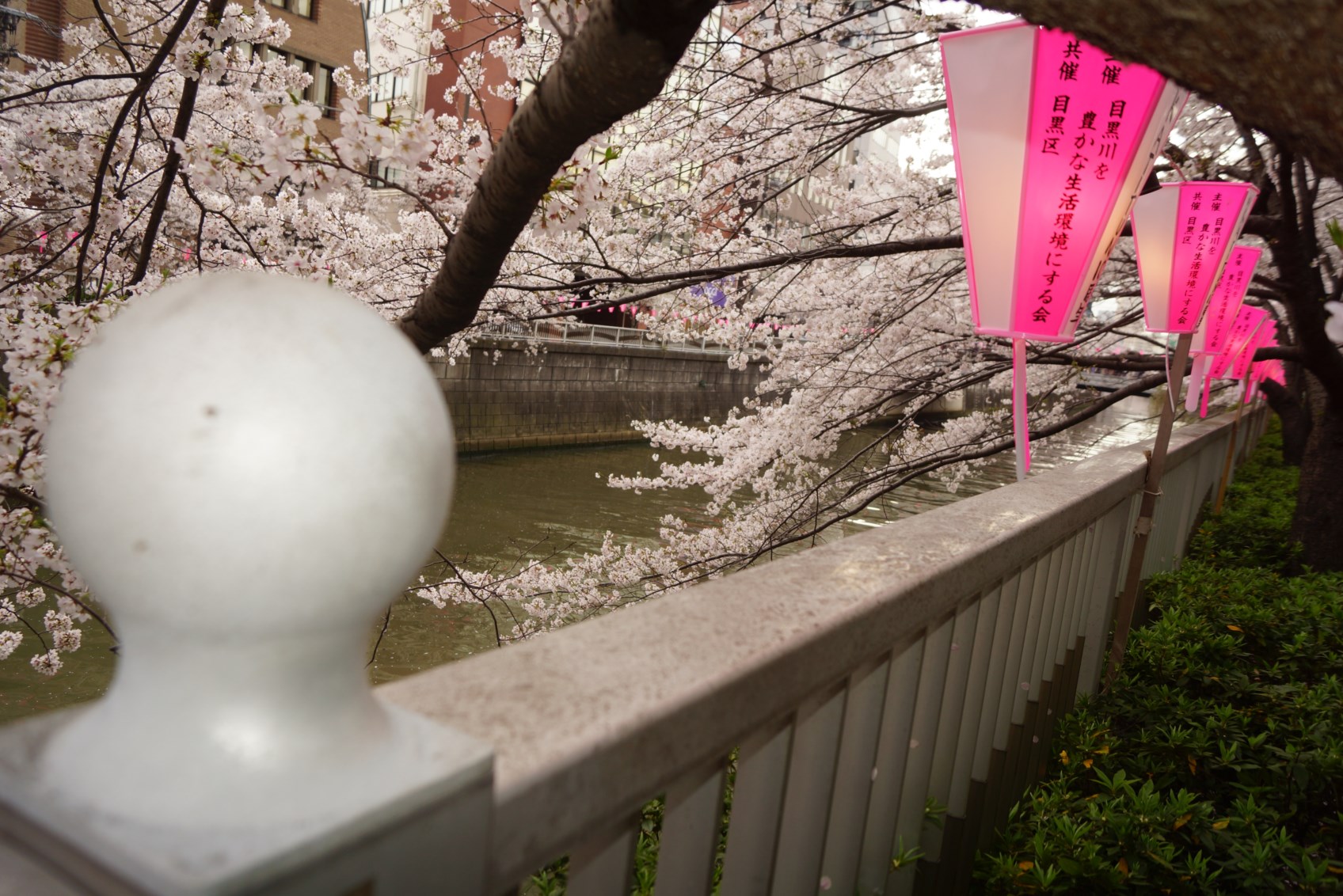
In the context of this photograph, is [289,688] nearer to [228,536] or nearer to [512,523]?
[228,536]

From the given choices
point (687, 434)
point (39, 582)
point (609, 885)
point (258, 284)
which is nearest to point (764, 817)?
point (609, 885)

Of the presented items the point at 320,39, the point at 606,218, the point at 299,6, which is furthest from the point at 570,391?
the point at 299,6

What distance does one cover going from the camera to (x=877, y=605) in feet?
4.70

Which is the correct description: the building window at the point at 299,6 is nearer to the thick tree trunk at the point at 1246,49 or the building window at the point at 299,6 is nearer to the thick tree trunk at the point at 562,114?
the thick tree trunk at the point at 562,114

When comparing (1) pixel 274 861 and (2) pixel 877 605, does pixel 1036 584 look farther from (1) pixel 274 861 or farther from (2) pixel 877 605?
(1) pixel 274 861

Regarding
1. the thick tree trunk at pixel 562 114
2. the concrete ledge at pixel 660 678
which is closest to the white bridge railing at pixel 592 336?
the thick tree trunk at pixel 562 114

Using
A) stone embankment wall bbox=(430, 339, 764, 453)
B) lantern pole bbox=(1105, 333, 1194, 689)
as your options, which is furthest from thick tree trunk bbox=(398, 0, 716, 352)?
stone embankment wall bbox=(430, 339, 764, 453)

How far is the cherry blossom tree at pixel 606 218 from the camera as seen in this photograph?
3055 mm

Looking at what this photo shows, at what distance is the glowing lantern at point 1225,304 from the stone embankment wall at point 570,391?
41.8 ft

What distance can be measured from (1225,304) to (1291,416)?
18.5ft

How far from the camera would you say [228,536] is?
0.58m

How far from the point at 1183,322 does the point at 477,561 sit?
8893mm

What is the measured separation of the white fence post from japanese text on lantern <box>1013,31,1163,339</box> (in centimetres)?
290

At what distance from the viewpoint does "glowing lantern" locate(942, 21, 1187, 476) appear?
9.48 feet
